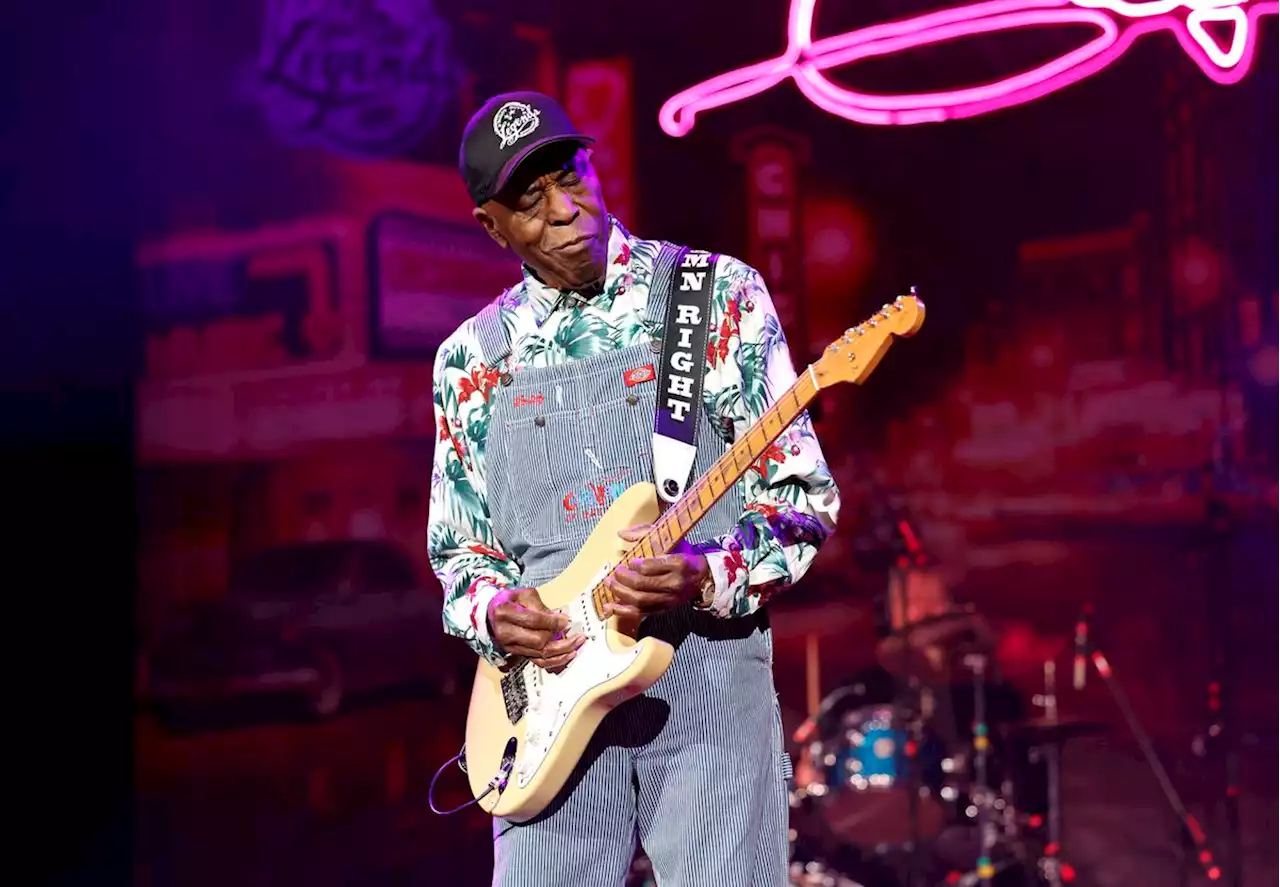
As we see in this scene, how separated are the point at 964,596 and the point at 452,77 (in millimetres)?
3022

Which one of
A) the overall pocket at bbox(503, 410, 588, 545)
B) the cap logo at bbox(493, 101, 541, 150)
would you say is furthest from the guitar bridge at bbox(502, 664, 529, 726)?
the cap logo at bbox(493, 101, 541, 150)

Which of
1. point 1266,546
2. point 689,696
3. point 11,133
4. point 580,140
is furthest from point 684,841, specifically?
point 11,133

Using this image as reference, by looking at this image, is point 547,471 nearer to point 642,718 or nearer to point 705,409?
point 705,409

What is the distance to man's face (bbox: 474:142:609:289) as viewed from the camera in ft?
7.92

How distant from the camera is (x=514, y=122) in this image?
2.41 m

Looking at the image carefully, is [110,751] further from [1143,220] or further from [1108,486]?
[1143,220]

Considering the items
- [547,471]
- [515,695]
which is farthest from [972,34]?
[515,695]

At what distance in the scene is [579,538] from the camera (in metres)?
2.36

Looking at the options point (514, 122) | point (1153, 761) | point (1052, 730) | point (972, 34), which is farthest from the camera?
point (972, 34)

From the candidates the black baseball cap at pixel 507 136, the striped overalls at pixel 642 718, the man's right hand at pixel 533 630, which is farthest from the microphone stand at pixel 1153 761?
the black baseball cap at pixel 507 136

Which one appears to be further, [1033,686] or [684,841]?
[1033,686]

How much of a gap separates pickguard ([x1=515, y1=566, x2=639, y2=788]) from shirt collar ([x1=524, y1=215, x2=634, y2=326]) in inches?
20.6

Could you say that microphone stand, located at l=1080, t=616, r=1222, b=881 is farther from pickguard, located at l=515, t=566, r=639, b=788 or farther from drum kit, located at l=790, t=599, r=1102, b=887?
pickguard, located at l=515, t=566, r=639, b=788

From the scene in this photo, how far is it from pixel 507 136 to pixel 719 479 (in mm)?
746
